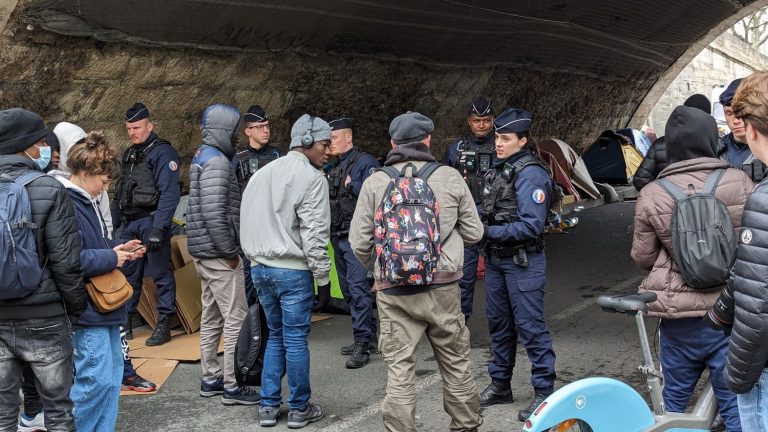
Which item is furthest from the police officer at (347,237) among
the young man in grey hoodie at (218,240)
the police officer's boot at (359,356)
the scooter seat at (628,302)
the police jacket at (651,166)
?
the scooter seat at (628,302)

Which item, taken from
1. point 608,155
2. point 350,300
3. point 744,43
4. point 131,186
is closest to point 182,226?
point 131,186

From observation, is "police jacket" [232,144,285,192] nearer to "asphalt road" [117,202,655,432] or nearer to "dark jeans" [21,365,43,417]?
"asphalt road" [117,202,655,432]

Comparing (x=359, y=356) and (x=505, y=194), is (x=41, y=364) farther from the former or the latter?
(x=359, y=356)

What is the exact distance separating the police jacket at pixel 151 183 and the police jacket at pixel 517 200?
9.35 feet

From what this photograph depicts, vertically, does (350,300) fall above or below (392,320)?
below

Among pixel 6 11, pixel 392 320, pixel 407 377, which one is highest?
pixel 6 11

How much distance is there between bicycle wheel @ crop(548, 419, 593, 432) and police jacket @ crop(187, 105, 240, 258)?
110 inches

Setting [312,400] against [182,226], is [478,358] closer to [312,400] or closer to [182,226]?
[312,400]

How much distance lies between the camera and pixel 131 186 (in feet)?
23.2

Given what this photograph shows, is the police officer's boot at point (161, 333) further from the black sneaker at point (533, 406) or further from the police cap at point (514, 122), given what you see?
the police cap at point (514, 122)

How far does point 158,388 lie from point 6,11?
9.20 feet

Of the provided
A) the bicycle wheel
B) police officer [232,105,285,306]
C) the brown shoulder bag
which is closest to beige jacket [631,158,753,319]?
the bicycle wheel

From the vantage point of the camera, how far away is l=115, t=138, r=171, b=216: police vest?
7.02 metres

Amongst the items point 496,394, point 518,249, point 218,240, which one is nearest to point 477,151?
point 518,249
